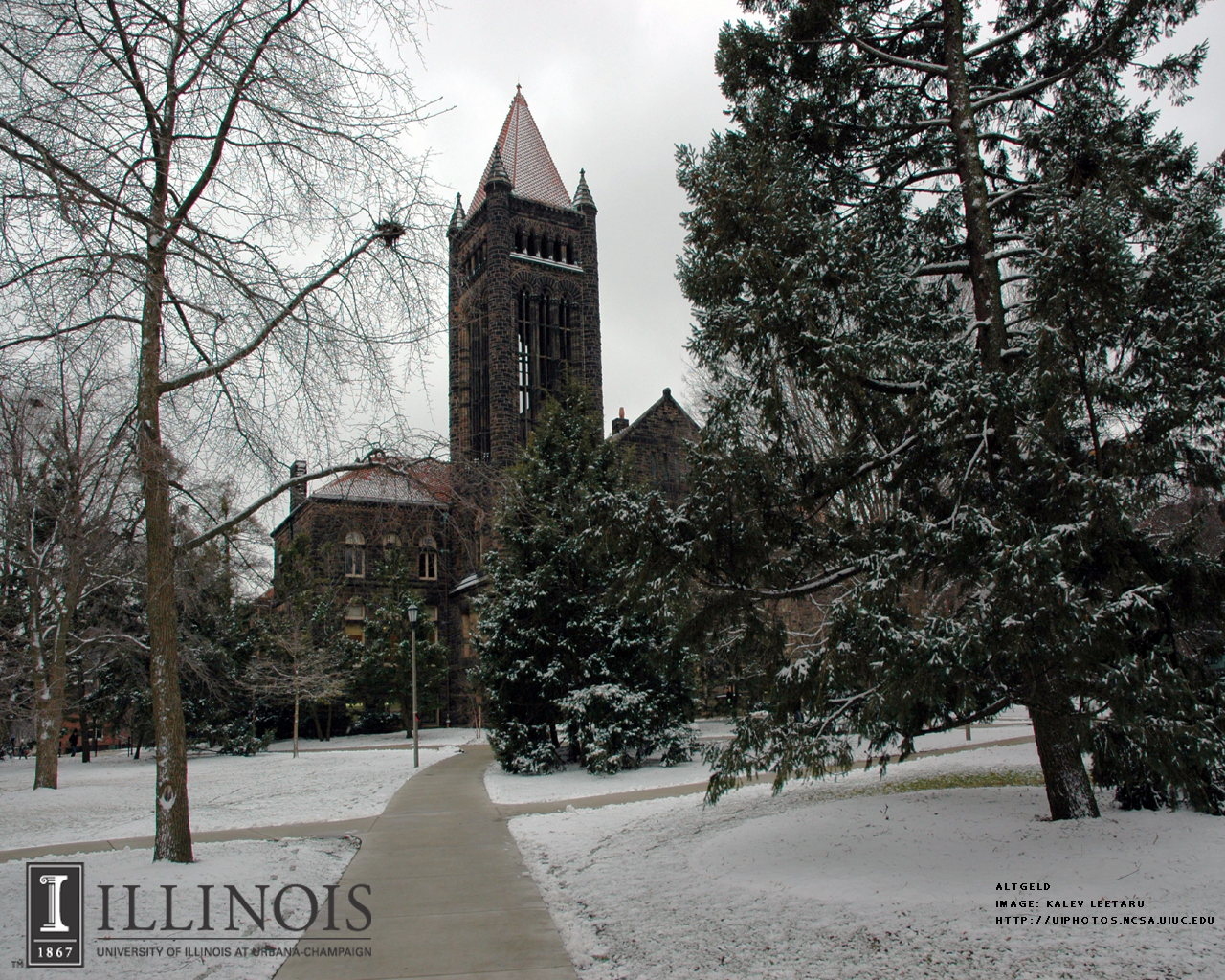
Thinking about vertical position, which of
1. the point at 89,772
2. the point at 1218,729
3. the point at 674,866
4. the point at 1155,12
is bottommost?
the point at 89,772

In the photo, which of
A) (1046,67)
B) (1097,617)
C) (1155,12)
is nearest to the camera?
(1097,617)

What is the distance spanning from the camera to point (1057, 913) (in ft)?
15.6

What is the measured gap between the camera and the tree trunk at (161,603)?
6801 mm

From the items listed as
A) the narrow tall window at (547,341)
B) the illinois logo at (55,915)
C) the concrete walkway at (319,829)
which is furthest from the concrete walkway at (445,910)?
the narrow tall window at (547,341)

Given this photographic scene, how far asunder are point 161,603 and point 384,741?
2585 centimetres

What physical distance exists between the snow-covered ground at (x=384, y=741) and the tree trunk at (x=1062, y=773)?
23.6 m

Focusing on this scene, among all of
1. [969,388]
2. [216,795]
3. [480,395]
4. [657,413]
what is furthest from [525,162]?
[969,388]

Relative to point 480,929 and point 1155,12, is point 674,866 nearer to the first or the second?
point 480,929

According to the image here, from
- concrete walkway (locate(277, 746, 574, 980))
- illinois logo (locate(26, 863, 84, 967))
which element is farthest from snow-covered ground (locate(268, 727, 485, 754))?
illinois logo (locate(26, 863, 84, 967))

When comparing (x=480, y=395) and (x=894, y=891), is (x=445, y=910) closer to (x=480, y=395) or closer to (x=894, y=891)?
(x=894, y=891)

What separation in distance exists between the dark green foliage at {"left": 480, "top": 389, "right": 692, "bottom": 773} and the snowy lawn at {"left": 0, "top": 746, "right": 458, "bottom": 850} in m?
2.86

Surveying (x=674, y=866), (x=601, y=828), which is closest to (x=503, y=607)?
(x=601, y=828)

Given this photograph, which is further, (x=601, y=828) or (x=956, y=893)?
(x=601, y=828)

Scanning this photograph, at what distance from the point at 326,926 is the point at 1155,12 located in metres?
11.0
